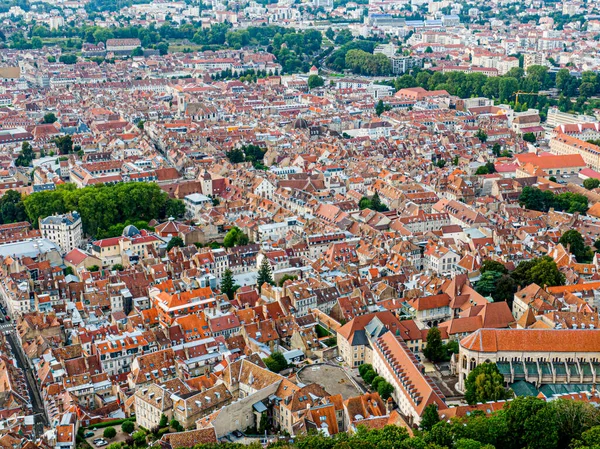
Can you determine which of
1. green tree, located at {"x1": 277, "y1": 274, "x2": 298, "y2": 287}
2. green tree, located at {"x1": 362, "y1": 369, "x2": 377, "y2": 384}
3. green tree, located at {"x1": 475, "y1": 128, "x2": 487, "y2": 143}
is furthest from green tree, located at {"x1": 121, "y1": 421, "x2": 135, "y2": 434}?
green tree, located at {"x1": 475, "y1": 128, "x2": 487, "y2": 143}

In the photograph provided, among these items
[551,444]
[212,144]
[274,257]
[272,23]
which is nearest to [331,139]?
[212,144]

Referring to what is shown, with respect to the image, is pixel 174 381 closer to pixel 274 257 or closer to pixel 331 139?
pixel 274 257

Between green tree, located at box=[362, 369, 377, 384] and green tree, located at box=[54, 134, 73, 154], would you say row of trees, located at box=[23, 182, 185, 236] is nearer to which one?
green tree, located at box=[54, 134, 73, 154]

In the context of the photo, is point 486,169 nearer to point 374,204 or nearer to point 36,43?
point 374,204

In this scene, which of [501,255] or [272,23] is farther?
[272,23]

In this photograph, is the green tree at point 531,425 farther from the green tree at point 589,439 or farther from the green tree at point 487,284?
the green tree at point 487,284

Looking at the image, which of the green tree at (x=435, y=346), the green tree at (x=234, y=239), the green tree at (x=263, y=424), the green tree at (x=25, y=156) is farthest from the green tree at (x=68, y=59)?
the green tree at (x=263, y=424)
